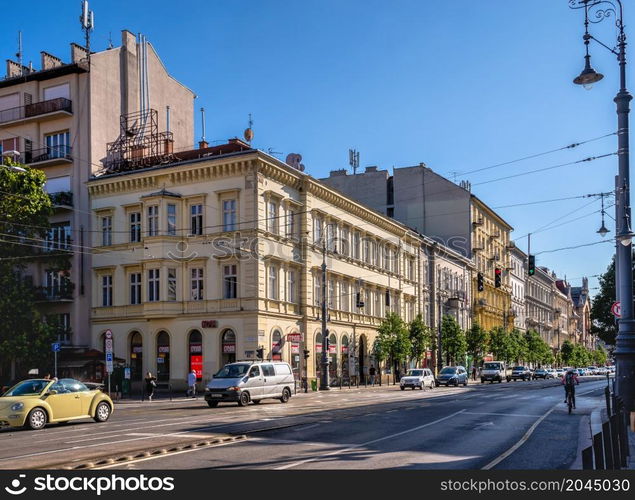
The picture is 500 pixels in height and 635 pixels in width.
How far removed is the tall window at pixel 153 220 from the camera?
Answer: 153 ft

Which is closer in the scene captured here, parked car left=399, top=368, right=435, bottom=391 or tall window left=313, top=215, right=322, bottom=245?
parked car left=399, top=368, right=435, bottom=391

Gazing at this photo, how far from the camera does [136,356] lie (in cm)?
4734

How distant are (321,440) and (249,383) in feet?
52.4

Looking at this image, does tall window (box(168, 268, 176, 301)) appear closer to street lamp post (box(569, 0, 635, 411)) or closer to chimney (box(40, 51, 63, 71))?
chimney (box(40, 51, 63, 71))

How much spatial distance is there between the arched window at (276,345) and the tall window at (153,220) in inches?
372

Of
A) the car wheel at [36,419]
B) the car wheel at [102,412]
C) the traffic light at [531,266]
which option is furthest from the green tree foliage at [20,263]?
the traffic light at [531,266]

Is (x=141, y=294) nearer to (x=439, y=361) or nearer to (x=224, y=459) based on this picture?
(x=439, y=361)

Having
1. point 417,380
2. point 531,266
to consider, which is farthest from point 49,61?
point 531,266

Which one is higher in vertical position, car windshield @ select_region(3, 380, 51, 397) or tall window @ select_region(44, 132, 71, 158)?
tall window @ select_region(44, 132, 71, 158)

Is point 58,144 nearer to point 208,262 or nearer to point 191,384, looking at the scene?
point 208,262

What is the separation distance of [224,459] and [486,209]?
82724mm

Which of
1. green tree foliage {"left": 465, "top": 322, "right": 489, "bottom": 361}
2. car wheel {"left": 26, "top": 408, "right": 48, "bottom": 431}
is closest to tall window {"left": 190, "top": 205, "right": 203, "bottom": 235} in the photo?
car wheel {"left": 26, "top": 408, "right": 48, "bottom": 431}

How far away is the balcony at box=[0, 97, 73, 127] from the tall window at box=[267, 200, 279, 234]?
1414cm
